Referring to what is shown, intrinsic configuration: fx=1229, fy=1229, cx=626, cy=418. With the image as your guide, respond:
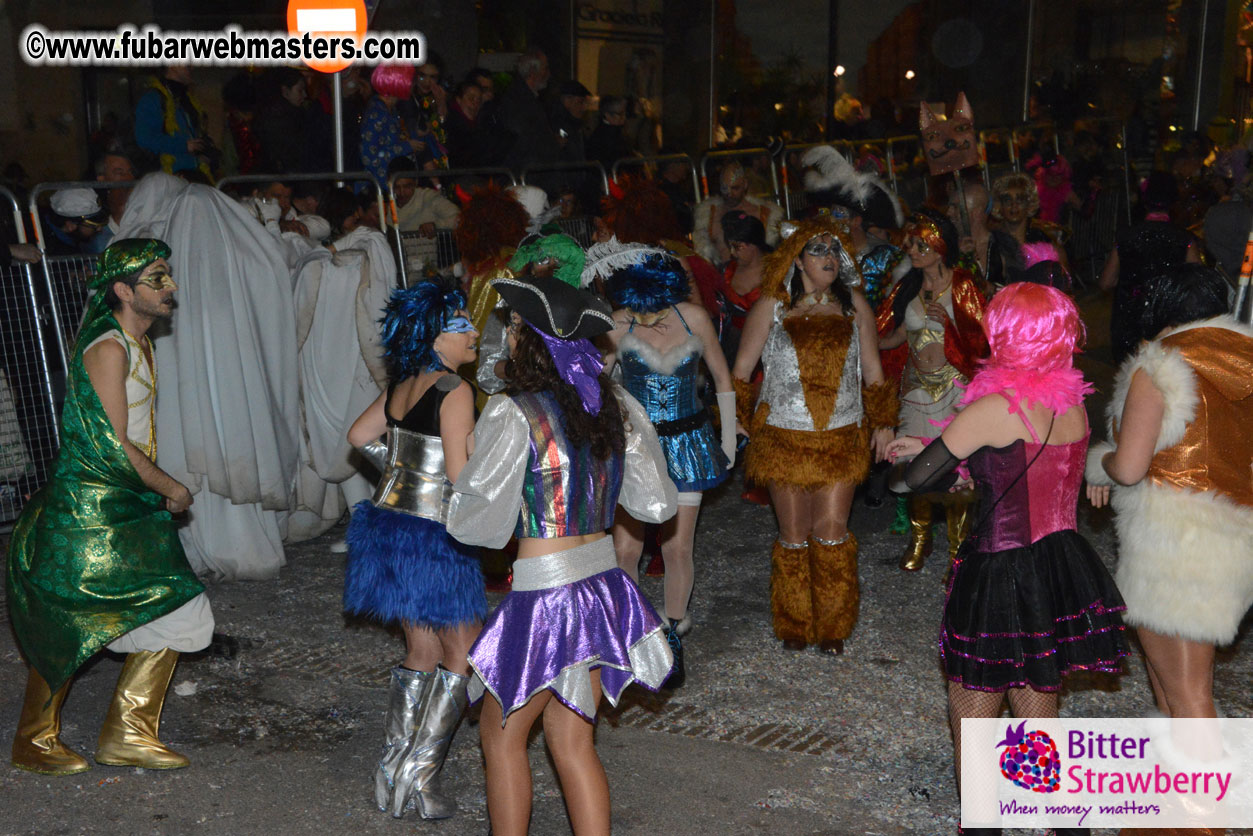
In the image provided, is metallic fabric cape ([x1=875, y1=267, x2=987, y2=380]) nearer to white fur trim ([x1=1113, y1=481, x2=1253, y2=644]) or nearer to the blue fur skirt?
white fur trim ([x1=1113, y1=481, x2=1253, y2=644])

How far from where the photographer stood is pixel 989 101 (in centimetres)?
2062

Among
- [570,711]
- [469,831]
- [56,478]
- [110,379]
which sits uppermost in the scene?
[110,379]

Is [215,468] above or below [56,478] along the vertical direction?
below

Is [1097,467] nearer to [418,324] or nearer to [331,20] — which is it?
[418,324]

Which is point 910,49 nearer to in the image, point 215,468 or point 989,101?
point 989,101

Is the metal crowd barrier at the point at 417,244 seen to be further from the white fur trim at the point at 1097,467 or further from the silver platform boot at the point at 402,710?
the white fur trim at the point at 1097,467

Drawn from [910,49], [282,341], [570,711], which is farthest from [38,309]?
[910,49]

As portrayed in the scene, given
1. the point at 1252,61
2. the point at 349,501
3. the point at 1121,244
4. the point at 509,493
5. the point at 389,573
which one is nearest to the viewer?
the point at 509,493

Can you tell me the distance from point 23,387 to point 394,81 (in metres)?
3.92

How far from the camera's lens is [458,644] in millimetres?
4254

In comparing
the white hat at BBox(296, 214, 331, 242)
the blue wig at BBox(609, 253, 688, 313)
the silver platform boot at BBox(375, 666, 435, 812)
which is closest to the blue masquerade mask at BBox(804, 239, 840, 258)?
the blue wig at BBox(609, 253, 688, 313)

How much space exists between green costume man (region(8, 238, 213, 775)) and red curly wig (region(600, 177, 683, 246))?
8.11 feet

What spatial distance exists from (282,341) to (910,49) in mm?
15511

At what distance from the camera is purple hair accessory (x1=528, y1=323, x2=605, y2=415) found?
139 inches
